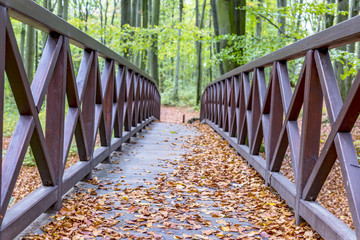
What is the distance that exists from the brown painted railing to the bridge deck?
0.61 ft

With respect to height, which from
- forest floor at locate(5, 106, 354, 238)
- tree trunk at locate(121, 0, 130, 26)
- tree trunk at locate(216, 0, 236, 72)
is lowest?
forest floor at locate(5, 106, 354, 238)

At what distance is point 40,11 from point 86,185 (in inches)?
79.1

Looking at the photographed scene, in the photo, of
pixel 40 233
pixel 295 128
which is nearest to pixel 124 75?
pixel 295 128

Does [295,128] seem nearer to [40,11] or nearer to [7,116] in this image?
[40,11]

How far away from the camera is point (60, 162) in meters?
2.90

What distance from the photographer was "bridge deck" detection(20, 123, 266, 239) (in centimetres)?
276

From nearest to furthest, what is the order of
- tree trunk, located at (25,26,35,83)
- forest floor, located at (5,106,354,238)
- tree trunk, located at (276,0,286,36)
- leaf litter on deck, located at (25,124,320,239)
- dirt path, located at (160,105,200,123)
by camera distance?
leaf litter on deck, located at (25,124,320,239)
forest floor, located at (5,106,354,238)
tree trunk, located at (276,0,286,36)
tree trunk, located at (25,26,35,83)
dirt path, located at (160,105,200,123)

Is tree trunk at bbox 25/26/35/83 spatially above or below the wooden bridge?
above

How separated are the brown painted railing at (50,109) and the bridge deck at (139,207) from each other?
0.19m

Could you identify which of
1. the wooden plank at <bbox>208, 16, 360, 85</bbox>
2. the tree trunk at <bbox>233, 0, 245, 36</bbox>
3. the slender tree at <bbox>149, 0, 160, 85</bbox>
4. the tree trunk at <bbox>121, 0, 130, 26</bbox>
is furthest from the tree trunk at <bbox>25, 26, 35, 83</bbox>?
the wooden plank at <bbox>208, 16, 360, 85</bbox>

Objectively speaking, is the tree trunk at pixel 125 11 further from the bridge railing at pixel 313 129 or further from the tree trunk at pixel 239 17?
the bridge railing at pixel 313 129

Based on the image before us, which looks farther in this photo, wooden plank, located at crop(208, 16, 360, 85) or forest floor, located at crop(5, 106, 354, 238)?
forest floor, located at crop(5, 106, 354, 238)

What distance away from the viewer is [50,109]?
112 inches

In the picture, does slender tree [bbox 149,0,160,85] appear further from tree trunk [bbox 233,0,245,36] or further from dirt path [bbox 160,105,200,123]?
tree trunk [bbox 233,0,245,36]
